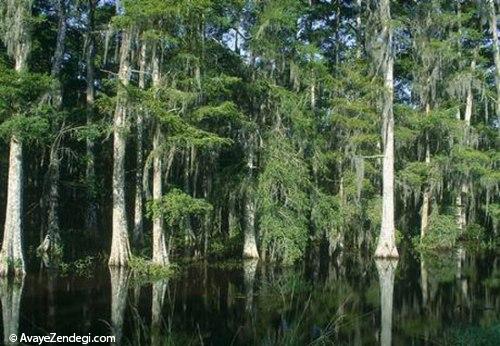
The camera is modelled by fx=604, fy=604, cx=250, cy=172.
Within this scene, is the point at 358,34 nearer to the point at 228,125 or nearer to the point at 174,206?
the point at 228,125

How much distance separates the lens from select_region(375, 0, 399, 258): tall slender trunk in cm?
2306

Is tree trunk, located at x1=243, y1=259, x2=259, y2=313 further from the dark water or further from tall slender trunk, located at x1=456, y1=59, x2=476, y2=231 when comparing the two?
tall slender trunk, located at x1=456, y1=59, x2=476, y2=231

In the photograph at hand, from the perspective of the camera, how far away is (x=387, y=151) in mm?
23438

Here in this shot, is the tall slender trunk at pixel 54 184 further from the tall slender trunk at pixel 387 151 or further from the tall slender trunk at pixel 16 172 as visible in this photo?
the tall slender trunk at pixel 387 151

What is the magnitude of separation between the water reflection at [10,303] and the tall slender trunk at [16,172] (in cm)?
62

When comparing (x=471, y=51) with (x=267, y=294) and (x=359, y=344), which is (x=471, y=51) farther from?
(x=359, y=344)

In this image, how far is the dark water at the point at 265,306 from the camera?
9688 mm

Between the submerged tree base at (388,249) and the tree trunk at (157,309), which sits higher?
the submerged tree base at (388,249)

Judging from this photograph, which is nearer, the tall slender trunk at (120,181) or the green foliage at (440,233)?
the tall slender trunk at (120,181)

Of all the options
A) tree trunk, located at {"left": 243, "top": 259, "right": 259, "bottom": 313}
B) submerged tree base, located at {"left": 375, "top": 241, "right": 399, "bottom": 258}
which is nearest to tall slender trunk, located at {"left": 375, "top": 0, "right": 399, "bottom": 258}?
submerged tree base, located at {"left": 375, "top": 241, "right": 399, "bottom": 258}

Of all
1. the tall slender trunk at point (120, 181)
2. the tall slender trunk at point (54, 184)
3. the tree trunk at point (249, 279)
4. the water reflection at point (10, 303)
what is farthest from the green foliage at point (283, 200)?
the water reflection at point (10, 303)

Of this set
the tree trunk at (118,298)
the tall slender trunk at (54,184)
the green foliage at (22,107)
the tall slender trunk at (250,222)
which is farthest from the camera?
the tall slender trunk at (250,222)

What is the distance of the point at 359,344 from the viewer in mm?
9609

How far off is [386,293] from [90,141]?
470 inches
